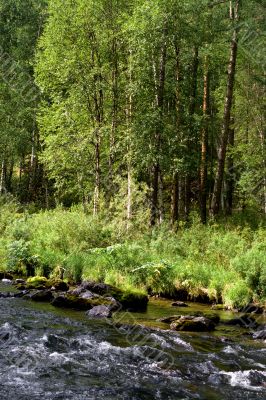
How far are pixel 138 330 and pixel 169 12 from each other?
16668 mm

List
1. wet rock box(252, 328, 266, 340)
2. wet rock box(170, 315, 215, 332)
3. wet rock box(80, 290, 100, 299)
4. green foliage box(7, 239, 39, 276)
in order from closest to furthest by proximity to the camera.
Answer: wet rock box(252, 328, 266, 340) < wet rock box(170, 315, 215, 332) < wet rock box(80, 290, 100, 299) < green foliage box(7, 239, 39, 276)

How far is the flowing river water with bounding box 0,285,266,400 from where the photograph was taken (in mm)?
7770

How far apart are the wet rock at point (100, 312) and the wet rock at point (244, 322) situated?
3155mm

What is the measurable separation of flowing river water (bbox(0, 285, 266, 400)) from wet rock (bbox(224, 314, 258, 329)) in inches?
17.5

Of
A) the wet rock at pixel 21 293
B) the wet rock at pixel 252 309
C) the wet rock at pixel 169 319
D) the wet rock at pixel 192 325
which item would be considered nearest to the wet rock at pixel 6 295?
the wet rock at pixel 21 293

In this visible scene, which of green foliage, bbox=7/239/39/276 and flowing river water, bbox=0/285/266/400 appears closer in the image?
flowing river water, bbox=0/285/266/400

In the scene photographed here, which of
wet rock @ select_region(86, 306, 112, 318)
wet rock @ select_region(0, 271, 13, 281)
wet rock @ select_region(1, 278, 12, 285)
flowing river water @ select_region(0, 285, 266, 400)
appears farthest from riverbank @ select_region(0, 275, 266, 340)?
Result: wet rock @ select_region(0, 271, 13, 281)

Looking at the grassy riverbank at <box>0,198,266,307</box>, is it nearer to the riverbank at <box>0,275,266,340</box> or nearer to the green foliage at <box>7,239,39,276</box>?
the green foliage at <box>7,239,39,276</box>

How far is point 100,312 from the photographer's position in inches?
523

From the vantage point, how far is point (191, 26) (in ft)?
79.1

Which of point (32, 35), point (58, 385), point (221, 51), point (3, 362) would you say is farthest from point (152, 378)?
point (32, 35)

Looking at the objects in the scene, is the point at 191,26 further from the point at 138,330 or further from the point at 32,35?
the point at 32,35

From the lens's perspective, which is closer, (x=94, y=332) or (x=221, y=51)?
(x=94, y=332)

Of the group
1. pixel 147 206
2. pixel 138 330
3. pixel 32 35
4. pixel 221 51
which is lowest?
pixel 138 330
